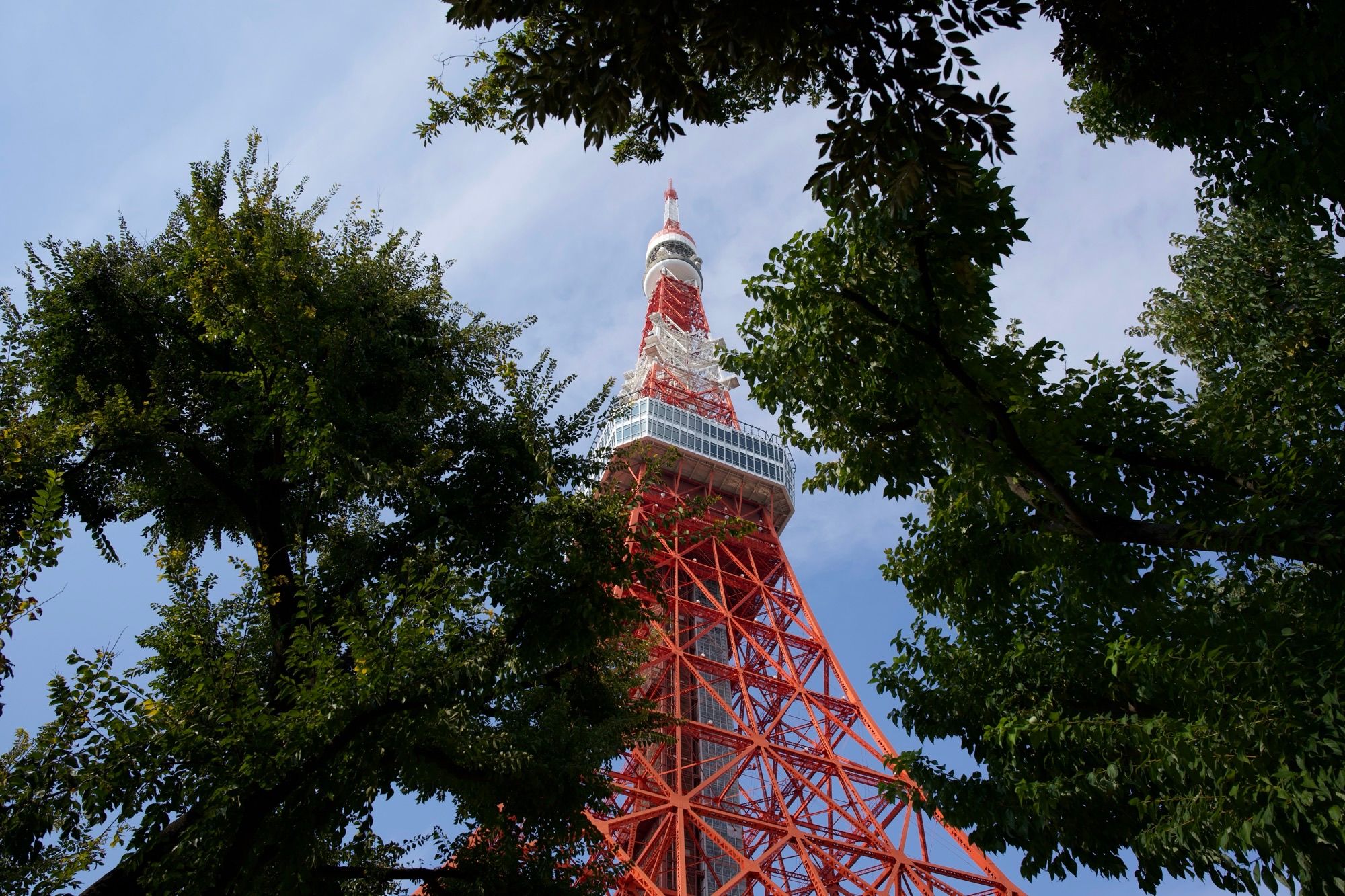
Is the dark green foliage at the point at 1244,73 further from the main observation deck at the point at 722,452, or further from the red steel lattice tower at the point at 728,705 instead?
the main observation deck at the point at 722,452

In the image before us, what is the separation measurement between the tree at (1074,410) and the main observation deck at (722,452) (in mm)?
23671

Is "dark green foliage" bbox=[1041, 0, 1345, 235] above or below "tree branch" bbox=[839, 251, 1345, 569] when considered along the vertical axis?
above

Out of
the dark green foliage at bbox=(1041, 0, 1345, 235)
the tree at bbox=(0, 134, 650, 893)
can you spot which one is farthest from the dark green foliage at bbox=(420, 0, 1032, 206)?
the tree at bbox=(0, 134, 650, 893)

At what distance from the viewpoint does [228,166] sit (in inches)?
313

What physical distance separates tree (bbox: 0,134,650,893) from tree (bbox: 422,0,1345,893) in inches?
78.7

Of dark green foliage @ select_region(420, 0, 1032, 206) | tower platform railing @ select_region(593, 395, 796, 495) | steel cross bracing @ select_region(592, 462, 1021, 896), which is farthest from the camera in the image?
tower platform railing @ select_region(593, 395, 796, 495)

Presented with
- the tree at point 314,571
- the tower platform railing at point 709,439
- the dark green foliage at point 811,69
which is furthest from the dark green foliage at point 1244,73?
→ the tower platform railing at point 709,439

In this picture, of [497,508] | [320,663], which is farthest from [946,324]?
[320,663]

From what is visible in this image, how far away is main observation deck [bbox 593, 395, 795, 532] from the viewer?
102 ft

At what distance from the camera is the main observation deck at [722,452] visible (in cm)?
3111

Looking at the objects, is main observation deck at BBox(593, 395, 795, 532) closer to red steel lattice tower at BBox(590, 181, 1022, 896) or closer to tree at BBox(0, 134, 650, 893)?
red steel lattice tower at BBox(590, 181, 1022, 896)

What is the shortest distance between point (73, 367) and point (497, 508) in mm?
3496

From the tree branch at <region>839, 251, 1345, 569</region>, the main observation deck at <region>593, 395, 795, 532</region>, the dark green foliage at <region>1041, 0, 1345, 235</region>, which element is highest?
the main observation deck at <region>593, 395, 795, 532</region>

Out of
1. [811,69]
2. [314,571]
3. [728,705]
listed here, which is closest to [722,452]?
[728,705]
